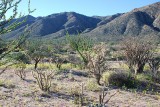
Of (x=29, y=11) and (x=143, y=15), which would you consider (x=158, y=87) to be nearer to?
(x=29, y=11)

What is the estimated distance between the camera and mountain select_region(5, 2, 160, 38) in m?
107

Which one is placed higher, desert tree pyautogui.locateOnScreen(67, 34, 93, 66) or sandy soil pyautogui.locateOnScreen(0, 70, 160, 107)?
desert tree pyautogui.locateOnScreen(67, 34, 93, 66)

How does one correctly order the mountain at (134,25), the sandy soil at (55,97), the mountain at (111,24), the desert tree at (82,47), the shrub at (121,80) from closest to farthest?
the sandy soil at (55,97) → the shrub at (121,80) → the desert tree at (82,47) → the mountain at (134,25) → the mountain at (111,24)

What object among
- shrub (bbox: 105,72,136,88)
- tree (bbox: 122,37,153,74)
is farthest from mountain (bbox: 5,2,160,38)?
shrub (bbox: 105,72,136,88)

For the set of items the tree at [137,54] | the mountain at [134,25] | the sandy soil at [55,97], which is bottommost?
the sandy soil at [55,97]

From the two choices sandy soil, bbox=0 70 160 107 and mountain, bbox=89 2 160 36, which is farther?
mountain, bbox=89 2 160 36

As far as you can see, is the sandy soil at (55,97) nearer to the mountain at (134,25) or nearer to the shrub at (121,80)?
the shrub at (121,80)

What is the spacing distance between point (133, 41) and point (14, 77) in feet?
28.3

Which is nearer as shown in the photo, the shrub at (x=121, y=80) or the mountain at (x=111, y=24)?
the shrub at (x=121, y=80)

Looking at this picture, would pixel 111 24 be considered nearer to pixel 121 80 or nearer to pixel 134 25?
pixel 134 25

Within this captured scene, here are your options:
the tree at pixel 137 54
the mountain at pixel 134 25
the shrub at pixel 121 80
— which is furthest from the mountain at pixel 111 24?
the shrub at pixel 121 80

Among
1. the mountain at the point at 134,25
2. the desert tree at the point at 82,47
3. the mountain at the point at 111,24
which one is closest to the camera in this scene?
the desert tree at the point at 82,47

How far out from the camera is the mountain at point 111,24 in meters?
107

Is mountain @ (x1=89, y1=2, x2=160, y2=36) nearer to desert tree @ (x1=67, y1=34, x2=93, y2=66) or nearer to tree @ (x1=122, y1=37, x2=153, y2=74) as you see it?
desert tree @ (x1=67, y1=34, x2=93, y2=66)
